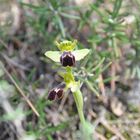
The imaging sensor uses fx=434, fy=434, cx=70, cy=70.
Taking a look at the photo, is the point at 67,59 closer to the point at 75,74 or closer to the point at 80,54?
the point at 80,54

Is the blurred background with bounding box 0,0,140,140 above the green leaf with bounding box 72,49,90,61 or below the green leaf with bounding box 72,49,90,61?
below

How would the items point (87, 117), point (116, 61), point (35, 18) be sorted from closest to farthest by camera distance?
1. point (87, 117)
2. point (116, 61)
3. point (35, 18)

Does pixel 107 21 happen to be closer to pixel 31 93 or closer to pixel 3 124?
pixel 31 93

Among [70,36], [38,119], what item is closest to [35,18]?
A: [70,36]

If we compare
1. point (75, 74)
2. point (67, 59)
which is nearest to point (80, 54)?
point (67, 59)

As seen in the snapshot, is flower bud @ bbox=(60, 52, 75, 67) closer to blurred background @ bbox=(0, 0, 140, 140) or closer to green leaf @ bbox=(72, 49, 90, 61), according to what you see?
green leaf @ bbox=(72, 49, 90, 61)

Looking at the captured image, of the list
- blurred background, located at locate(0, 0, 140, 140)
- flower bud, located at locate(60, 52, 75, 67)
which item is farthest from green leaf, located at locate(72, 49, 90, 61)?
blurred background, located at locate(0, 0, 140, 140)

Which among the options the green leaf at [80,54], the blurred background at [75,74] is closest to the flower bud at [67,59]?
the green leaf at [80,54]

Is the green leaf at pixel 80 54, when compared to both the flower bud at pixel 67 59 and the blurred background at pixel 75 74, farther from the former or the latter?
the blurred background at pixel 75 74

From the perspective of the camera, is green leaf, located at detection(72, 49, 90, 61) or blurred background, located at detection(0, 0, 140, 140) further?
blurred background, located at detection(0, 0, 140, 140)
